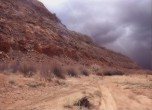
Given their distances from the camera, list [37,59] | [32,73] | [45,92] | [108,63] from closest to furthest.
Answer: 1. [45,92]
2. [32,73]
3. [37,59]
4. [108,63]

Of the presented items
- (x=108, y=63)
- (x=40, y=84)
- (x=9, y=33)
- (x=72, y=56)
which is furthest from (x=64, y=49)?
(x=40, y=84)

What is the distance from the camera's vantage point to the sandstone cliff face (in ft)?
113

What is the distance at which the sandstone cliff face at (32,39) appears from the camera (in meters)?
34.5

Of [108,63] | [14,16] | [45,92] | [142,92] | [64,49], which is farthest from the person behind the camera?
[108,63]

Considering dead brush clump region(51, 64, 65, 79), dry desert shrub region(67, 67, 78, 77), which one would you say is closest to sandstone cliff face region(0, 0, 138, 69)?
dry desert shrub region(67, 67, 78, 77)

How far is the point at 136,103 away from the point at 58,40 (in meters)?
30.9

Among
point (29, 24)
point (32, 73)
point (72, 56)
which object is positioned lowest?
point (32, 73)

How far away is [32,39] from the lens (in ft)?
128

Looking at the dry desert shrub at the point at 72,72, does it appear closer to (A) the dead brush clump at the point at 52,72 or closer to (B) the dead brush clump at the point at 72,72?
(B) the dead brush clump at the point at 72,72

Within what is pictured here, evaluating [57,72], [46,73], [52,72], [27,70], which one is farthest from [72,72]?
[27,70]

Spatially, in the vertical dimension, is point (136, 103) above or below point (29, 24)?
below

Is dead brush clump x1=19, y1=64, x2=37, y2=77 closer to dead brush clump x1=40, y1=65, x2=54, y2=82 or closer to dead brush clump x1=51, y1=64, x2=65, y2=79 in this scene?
dead brush clump x1=40, y1=65, x2=54, y2=82

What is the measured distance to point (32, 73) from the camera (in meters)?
25.0

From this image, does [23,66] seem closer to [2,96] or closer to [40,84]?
[40,84]
